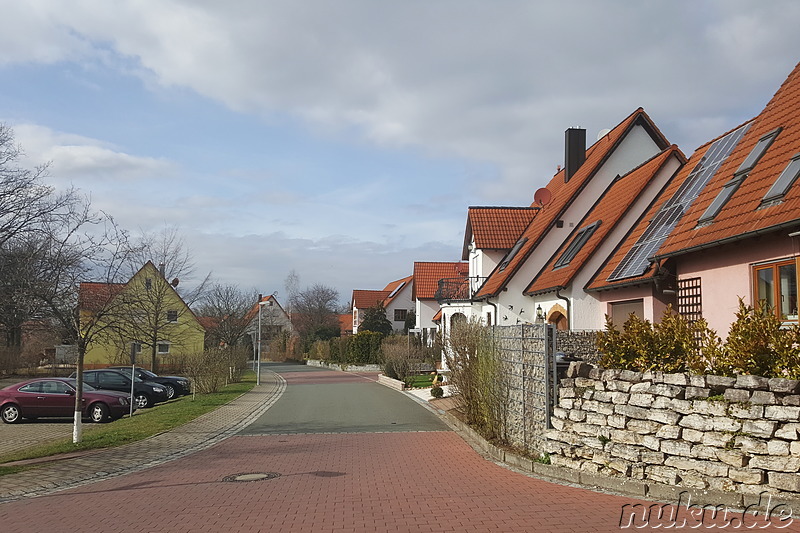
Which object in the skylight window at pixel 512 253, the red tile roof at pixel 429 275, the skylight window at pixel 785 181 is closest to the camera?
the skylight window at pixel 785 181

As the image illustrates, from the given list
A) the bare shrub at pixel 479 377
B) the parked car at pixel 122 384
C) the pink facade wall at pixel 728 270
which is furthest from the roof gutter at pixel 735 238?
the parked car at pixel 122 384

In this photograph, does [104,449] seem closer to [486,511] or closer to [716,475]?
[486,511]

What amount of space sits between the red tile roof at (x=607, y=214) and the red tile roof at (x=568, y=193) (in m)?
0.87

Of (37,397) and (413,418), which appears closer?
(413,418)

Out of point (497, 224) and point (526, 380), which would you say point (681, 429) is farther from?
point (497, 224)

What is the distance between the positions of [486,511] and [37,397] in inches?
690

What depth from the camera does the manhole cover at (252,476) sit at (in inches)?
420

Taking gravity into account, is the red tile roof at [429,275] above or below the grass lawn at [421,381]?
above

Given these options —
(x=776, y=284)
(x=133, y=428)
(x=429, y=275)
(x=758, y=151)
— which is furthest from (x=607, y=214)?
(x=429, y=275)

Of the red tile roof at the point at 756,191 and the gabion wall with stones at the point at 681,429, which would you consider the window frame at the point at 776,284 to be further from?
the gabion wall with stones at the point at 681,429

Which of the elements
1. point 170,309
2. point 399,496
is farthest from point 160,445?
point 170,309

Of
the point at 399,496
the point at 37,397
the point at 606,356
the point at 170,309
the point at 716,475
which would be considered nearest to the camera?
the point at 716,475

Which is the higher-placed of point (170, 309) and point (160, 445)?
point (170, 309)

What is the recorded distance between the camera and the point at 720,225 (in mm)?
12070
